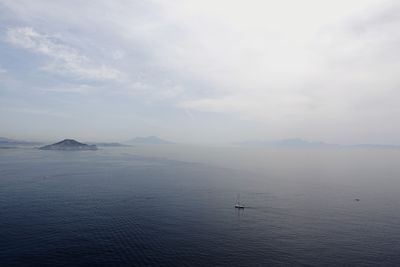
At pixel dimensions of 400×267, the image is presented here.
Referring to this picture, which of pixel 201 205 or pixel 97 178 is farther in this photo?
pixel 97 178

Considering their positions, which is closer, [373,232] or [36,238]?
[36,238]

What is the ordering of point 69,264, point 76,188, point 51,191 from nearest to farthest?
point 69,264
point 51,191
point 76,188

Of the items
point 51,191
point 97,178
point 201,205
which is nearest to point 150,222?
point 201,205

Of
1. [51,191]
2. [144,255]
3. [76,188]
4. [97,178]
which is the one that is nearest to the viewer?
[144,255]

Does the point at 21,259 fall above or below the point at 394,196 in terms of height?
below

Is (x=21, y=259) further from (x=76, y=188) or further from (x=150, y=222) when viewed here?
(x=76, y=188)

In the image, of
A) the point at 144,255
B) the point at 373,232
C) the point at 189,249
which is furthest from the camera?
the point at 373,232

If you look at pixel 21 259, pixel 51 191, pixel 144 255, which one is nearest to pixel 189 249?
pixel 144 255

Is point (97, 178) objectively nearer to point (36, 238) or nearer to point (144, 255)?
point (36, 238)

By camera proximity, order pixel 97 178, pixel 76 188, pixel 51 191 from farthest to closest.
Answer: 1. pixel 97 178
2. pixel 76 188
3. pixel 51 191
